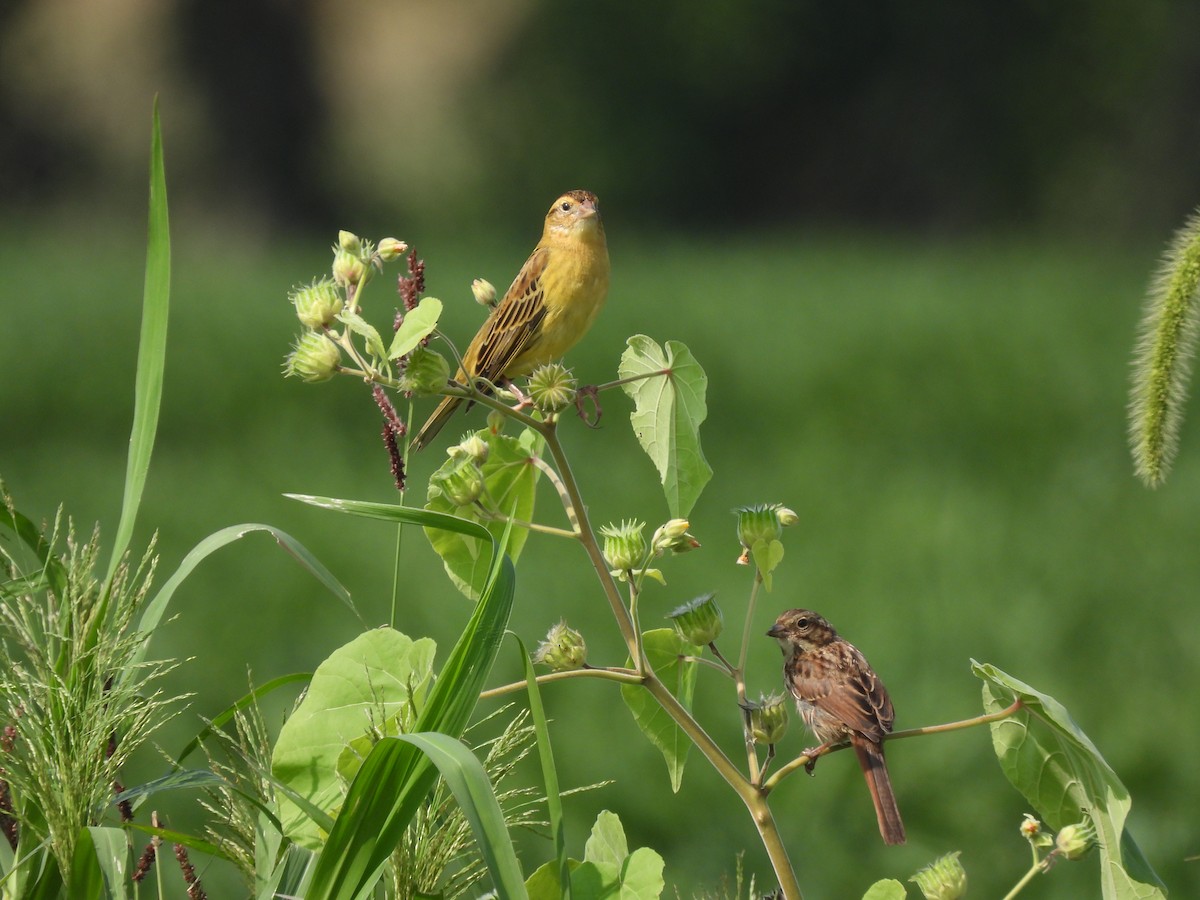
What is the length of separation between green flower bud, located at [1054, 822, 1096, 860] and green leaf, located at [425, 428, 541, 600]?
696 millimetres

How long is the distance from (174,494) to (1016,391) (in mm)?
6093

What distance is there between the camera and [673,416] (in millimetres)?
1747

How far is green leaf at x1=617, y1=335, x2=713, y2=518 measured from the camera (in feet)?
5.63

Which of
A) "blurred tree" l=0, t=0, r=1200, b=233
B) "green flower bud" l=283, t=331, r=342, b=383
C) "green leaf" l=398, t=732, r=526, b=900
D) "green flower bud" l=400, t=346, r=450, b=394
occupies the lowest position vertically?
"green leaf" l=398, t=732, r=526, b=900

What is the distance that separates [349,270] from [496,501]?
45cm

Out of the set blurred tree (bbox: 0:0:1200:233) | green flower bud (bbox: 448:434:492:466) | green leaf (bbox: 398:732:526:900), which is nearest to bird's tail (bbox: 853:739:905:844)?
green flower bud (bbox: 448:434:492:466)

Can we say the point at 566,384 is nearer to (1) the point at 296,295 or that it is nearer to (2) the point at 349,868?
(1) the point at 296,295

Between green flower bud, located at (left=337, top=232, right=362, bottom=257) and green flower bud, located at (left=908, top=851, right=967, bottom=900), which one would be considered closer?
green flower bud, located at (left=908, top=851, right=967, bottom=900)

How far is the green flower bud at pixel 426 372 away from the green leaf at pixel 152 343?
278mm

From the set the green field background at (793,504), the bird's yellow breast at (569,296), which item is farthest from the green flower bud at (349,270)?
the green field background at (793,504)

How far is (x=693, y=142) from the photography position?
22188mm

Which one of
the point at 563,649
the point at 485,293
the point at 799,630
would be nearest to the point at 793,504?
the point at 799,630

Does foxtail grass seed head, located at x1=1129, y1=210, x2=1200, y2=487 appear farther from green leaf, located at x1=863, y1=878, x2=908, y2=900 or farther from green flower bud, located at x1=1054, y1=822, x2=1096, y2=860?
green leaf, located at x1=863, y1=878, x2=908, y2=900

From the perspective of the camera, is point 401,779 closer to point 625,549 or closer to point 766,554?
point 625,549
